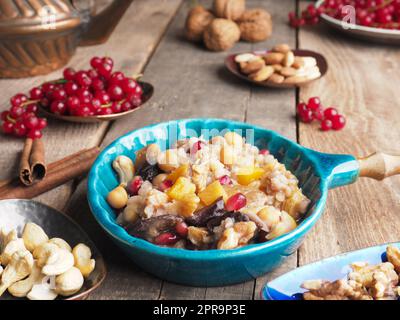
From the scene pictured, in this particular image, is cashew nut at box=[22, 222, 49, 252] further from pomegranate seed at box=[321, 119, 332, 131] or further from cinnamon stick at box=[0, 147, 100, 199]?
pomegranate seed at box=[321, 119, 332, 131]

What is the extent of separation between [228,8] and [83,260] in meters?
1.39

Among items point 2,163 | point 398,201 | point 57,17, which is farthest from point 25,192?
point 398,201

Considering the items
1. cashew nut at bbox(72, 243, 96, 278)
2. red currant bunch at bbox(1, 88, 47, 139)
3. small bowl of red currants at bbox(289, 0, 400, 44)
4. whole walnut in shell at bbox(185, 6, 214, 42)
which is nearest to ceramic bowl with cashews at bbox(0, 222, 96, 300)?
cashew nut at bbox(72, 243, 96, 278)

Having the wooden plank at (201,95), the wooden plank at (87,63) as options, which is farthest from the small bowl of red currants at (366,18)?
the wooden plank at (87,63)

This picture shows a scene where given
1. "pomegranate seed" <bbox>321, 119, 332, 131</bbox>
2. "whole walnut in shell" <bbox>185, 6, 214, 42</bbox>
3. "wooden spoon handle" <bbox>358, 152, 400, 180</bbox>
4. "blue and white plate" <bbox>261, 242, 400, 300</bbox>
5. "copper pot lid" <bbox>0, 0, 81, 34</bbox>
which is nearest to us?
"blue and white plate" <bbox>261, 242, 400, 300</bbox>

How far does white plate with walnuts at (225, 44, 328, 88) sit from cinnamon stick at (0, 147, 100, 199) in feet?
2.05

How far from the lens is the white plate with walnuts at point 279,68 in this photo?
1783mm

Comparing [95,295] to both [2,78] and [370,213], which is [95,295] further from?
[2,78]

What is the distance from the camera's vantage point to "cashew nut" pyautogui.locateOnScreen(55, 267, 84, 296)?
93 centimetres

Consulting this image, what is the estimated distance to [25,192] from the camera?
4.21 feet

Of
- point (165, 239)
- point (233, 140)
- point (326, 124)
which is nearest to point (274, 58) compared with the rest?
point (326, 124)

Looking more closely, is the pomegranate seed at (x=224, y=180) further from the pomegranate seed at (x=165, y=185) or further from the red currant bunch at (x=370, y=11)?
the red currant bunch at (x=370, y=11)

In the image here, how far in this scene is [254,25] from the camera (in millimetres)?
2176

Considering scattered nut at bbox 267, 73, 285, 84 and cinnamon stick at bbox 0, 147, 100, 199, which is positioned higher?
cinnamon stick at bbox 0, 147, 100, 199
